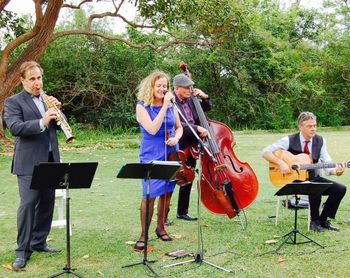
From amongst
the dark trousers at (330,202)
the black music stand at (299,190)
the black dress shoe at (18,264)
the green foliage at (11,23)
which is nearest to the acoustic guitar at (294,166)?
the dark trousers at (330,202)

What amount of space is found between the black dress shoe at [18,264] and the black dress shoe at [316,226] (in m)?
3.39

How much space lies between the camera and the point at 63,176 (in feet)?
14.1

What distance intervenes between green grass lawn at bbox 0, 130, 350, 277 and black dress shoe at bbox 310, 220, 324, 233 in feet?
0.35

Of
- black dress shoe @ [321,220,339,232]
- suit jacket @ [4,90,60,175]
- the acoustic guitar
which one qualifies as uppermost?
suit jacket @ [4,90,60,175]

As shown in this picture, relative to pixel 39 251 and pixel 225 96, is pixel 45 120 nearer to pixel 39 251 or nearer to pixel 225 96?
pixel 39 251

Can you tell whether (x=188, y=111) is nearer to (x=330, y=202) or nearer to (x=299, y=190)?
(x=299, y=190)

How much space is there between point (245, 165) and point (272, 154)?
0.41 m

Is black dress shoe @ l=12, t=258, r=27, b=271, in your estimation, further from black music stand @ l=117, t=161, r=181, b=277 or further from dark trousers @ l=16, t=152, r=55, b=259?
black music stand @ l=117, t=161, r=181, b=277

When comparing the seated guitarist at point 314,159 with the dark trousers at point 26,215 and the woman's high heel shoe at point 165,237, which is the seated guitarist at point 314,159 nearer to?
the woman's high heel shoe at point 165,237

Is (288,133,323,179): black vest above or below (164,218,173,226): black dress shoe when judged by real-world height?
above

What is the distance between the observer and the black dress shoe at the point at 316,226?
590cm

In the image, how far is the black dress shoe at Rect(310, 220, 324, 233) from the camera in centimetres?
590

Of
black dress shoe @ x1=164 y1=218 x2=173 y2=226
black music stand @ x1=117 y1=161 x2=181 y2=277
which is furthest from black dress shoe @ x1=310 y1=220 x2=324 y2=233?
black music stand @ x1=117 y1=161 x2=181 y2=277

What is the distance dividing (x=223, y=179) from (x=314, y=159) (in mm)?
1255
